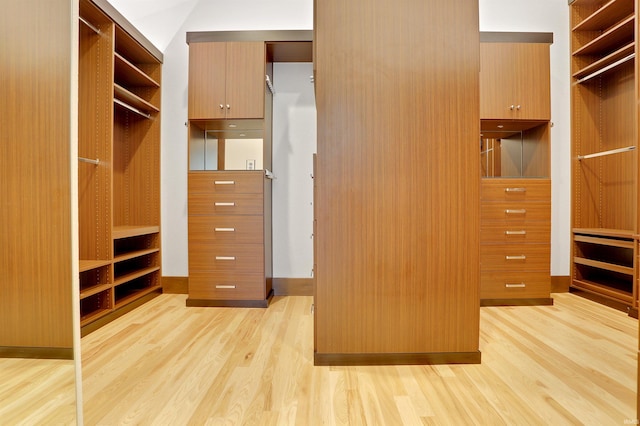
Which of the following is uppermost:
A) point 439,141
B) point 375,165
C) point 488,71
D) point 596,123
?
point 488,71

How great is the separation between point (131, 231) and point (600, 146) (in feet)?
11.4

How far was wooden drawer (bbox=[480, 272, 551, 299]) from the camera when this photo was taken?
241 centimetres

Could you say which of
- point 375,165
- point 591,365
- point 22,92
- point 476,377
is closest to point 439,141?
point 375,165

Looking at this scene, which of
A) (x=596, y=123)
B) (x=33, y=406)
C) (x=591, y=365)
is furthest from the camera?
(x=596, y=123)

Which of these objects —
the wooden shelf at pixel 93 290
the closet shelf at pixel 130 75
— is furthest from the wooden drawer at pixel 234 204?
the closet shelf at pixel 130 75

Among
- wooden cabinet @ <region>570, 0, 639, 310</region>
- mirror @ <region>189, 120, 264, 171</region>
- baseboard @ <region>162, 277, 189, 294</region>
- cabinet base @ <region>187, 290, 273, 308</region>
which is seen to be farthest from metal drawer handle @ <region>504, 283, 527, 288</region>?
baseboard @ <region>162, 277, 189, 294</region>

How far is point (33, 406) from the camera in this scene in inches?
33.6

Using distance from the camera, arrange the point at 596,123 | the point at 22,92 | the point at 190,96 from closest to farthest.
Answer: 1. the point at 22,92
2. the point at 190,96
3. the point at 596,123

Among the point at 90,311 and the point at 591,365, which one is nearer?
the point at 591,365

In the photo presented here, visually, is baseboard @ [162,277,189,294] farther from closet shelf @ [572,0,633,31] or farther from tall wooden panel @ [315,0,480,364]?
closet shelf @ [572,0,633,31]

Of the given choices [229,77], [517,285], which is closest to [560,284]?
[517,285]

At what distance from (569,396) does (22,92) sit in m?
1.84

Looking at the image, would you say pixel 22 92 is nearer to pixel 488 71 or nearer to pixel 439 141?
pixel 439 141

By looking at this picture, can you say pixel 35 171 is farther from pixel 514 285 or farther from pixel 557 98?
pixel 557 98
